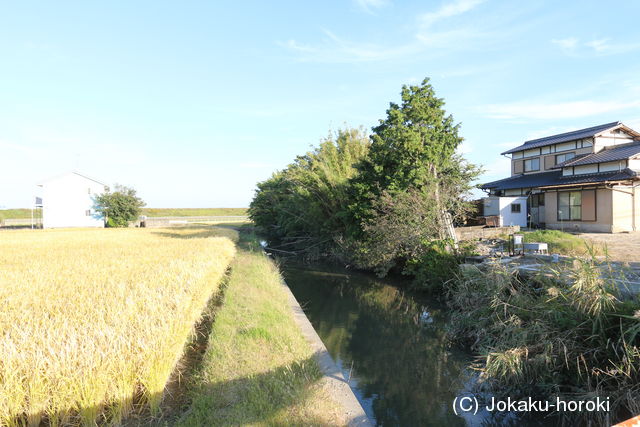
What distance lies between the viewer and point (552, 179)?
20.4 meters

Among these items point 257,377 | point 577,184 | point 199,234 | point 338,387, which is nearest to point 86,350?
point 257,377

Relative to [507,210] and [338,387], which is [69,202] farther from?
[338,387]

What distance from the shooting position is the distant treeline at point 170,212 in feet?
198

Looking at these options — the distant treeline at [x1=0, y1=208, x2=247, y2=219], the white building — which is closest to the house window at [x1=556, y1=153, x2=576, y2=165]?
the distant treeline at [x1=0, y1=208, x2=247, y2=219]

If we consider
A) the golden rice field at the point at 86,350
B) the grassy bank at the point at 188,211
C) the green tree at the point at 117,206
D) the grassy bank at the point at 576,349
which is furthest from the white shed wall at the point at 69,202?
the grassy bank at the point at 576,349

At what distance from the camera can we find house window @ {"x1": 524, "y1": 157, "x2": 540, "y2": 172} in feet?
77.6

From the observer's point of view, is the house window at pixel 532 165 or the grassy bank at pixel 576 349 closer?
the grassy bank at pixel 576 349

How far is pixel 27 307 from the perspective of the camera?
16.7 ft

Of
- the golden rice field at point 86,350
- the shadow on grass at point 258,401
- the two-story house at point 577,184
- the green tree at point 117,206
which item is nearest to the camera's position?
the golden rice field at point 86,350

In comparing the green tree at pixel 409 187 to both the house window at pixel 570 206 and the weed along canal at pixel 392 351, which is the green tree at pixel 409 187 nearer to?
the weed along canal at pixel 392 351

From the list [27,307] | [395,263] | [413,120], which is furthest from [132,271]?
[413,120]

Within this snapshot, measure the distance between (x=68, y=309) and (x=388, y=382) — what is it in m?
4.82

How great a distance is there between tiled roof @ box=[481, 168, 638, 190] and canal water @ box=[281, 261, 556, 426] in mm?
10933

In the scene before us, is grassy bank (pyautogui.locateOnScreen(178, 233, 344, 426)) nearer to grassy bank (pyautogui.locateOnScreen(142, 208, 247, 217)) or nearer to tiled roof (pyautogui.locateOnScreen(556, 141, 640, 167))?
tiled roof (pyautogui.locateOnScreen(556, 141, 640, 167))
